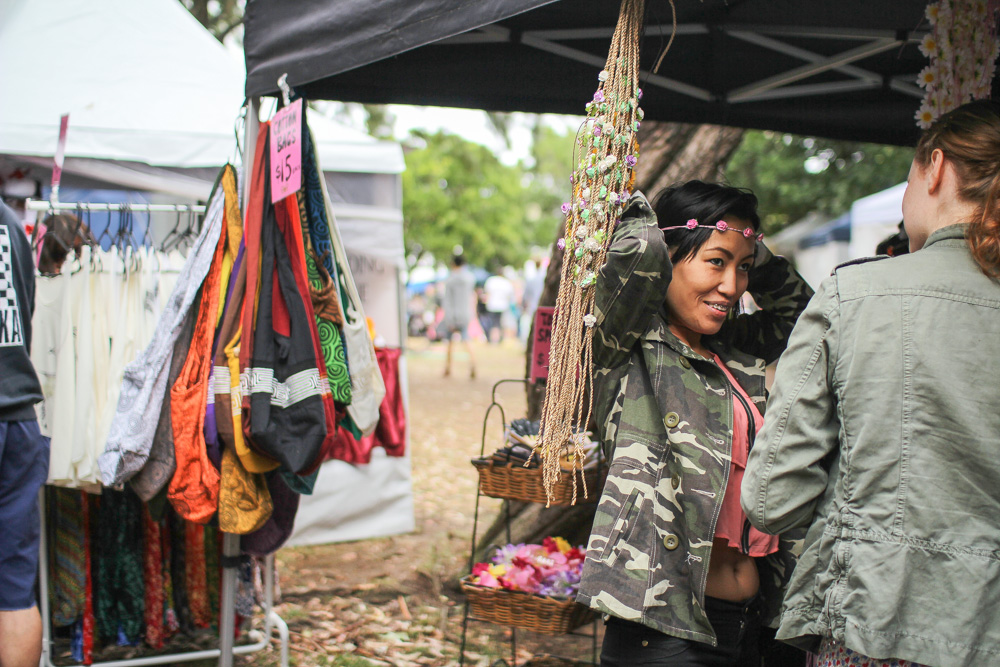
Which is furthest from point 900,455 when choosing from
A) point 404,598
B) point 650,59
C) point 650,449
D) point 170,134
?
point 170,134

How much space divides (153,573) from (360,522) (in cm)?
196

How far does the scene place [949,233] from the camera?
1.49 meters

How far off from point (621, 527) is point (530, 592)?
41.1 inches

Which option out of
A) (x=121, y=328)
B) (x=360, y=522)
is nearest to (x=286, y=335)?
(x=121, y=328)

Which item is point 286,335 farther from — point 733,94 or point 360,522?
point 360,522

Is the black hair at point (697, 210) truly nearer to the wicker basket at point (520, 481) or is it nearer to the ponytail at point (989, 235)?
the ponytail at point (989, 235)

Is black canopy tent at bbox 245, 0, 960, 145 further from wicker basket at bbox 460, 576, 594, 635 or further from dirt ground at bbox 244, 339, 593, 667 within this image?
dirt ground at bbox 244, 339, 593, 667

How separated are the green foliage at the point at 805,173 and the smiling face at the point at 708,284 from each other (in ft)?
53.9

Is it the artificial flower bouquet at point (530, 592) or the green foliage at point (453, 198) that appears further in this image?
the green foliage at point (453, 198)

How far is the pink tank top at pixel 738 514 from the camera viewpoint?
6.54 feet

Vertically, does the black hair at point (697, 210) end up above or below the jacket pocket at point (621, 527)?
above

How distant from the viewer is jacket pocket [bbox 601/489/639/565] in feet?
6.38

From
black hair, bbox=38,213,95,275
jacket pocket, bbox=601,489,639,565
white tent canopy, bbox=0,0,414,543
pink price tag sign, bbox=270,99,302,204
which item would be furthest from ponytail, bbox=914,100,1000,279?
white tent canopy, bbox=0,0,414,543

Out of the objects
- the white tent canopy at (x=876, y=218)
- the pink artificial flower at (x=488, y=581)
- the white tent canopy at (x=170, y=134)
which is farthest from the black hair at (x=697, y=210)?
the white tent canopy at (x=876, y=218)
